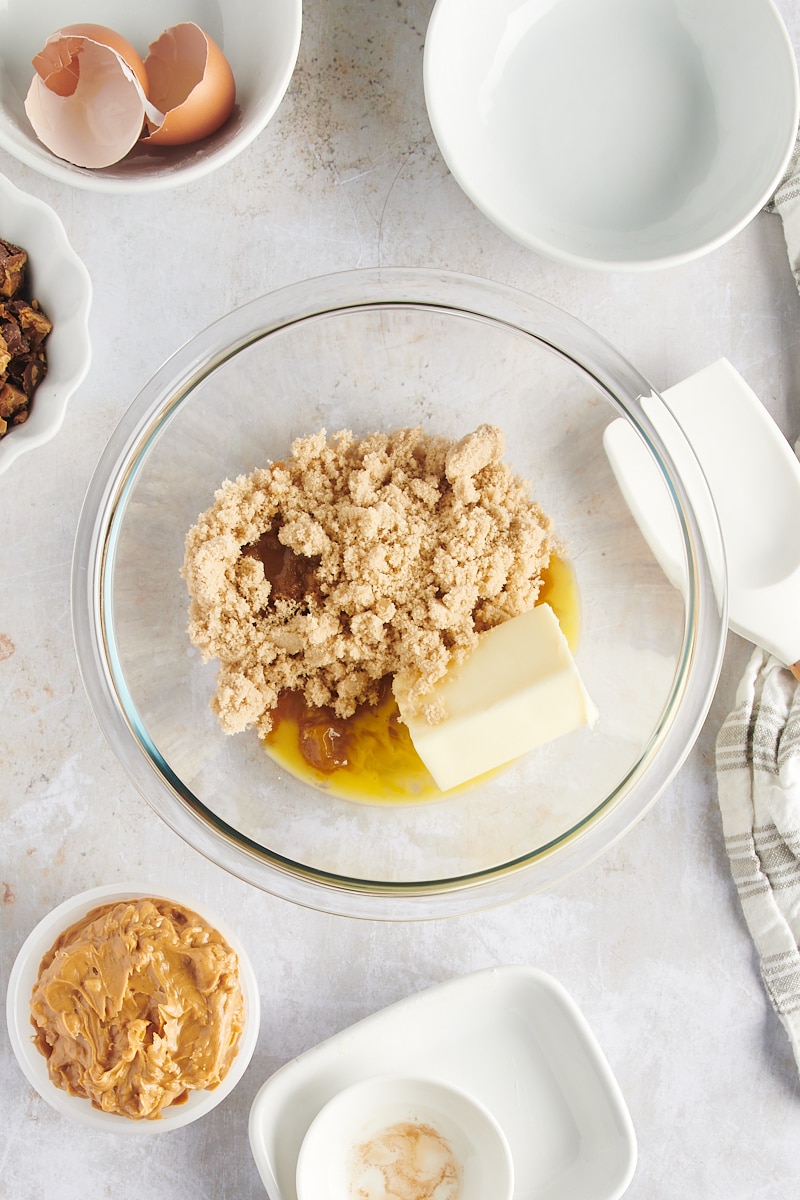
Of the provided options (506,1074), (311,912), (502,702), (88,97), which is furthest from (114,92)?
(506,1074)

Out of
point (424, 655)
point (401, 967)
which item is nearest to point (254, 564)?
point (424, 655)

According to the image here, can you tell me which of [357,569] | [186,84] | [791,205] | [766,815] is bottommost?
[766,815]

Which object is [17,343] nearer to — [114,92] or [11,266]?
[11,266]

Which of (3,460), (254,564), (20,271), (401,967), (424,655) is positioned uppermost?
(20,271)

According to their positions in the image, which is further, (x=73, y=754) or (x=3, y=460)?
(x=73, y=754)

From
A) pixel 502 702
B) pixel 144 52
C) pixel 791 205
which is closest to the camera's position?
pixel 502 702

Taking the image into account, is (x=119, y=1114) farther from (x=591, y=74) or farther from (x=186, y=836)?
(x=591, y=74)

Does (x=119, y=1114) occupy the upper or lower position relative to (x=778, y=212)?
lower

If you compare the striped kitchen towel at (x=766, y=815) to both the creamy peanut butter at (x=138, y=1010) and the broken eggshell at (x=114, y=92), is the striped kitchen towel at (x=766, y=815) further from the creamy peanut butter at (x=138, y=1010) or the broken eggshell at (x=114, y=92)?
the broken eggshell at (x=114, y=92)
